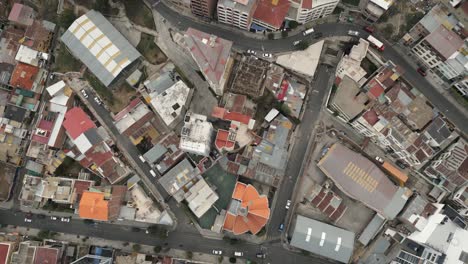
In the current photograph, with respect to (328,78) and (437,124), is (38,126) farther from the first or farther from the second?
(437,124)

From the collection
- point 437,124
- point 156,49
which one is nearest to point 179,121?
point 156,49

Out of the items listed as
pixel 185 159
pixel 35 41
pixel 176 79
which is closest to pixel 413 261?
pixel 185 159

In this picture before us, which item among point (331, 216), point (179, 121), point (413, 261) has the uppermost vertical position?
point (179, 121)

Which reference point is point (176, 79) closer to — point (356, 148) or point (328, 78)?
point (328, 78)

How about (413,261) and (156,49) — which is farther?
(156,49)

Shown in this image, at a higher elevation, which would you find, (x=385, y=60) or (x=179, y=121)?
(x=385, y=60)

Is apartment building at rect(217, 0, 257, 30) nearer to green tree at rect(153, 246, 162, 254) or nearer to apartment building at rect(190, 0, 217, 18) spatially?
apartment building at rect(190, 0, 217, 18)

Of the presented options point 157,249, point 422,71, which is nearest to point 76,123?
point 157,249

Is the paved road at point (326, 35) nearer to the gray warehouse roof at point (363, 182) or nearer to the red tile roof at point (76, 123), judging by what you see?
the gray warehouse roof at point (363, 182)

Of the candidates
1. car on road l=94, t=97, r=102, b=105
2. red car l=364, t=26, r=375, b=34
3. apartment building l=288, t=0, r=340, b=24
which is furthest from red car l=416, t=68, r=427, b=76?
car on road l=94, t=97, r=102, b=105
